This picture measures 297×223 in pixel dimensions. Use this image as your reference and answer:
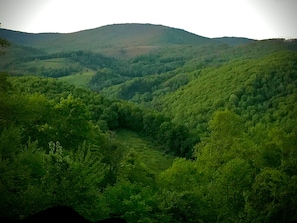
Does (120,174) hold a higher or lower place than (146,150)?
higher

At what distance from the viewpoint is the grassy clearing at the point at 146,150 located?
11600 cm

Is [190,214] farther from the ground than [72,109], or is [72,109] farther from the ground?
[72,109]

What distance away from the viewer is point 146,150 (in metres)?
127

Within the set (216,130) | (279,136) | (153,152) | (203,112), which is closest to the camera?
(279,136)

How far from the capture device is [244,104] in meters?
188

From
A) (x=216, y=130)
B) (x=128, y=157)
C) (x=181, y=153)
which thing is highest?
(x=216, y=130)

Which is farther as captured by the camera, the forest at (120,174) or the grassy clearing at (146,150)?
the grassy clearing at (146,150)

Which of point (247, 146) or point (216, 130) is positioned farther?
point (216, 130)

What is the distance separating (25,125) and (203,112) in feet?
482

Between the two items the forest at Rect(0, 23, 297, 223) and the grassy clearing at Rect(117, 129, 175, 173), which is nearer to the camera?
the forest at Rect(0, 23, 297, 223)

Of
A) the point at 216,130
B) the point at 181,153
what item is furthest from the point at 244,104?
the point at 216,130

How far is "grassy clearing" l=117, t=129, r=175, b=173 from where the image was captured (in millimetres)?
116000

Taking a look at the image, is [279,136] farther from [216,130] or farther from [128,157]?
[128,157]

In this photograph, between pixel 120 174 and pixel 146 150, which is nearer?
pixel 120 174
